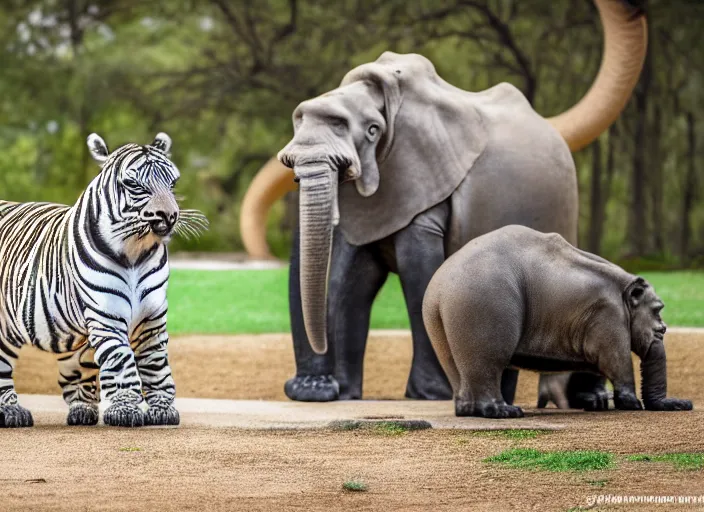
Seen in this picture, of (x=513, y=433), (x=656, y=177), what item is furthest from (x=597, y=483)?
(x=656, y=177)

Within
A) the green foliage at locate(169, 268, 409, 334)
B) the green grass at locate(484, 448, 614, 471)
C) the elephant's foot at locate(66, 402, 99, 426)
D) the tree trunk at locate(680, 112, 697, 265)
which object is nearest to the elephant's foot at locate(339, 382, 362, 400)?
the elephant's foot at locate(66, 402, 99, 426)

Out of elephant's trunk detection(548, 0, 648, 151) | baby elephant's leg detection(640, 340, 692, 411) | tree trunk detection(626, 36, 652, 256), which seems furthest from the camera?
tree trunk detection(626, 36, 652, 256)

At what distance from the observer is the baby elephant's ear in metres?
7.86

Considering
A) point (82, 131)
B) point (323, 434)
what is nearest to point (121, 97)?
point (82, 131)

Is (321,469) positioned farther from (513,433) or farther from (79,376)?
(79,376)

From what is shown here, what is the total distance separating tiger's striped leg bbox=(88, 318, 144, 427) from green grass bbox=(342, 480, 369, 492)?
1958mm

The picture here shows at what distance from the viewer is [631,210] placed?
28.1 meters

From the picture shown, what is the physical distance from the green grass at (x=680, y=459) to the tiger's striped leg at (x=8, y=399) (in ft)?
10.8

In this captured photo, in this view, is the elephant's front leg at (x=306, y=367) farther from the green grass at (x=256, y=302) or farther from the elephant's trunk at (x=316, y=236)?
the green grass at (x=256, y=302)

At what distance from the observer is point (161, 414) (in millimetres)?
7273

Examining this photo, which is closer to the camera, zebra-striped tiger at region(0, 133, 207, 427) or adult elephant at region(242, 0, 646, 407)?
zebra-striped tiger at region(0, 133, 207, 427)

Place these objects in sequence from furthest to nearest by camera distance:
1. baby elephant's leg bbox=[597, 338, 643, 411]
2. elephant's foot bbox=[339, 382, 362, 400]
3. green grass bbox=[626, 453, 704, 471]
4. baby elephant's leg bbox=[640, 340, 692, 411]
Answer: elephant's foot bbox=[339, 382, 362, 400], baby elephant's leg bbox=[640, 340, 692, 411], baby elephant's leg bbox=[597, 338, 643, 411], green grass bbox=[626, 453, 704, 471]

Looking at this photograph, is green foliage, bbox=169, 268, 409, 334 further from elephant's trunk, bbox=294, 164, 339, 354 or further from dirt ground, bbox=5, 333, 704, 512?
dirt ground, bbox=5, 333, 704, 512

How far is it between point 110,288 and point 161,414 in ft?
2.42
